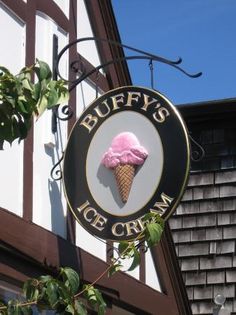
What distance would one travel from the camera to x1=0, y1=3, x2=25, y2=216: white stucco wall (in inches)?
278

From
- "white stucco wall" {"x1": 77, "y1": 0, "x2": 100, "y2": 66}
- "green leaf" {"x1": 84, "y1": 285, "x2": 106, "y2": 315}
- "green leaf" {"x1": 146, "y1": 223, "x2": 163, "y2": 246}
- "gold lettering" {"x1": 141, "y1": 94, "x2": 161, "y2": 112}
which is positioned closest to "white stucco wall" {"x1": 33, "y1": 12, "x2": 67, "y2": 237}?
"white stucco wall" {"x1": 77, "y1": 0, "x2": 100, "y2": 66}

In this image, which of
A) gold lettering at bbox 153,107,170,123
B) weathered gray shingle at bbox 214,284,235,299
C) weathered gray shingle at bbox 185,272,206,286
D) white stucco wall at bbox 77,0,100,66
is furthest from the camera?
weathered gray shingle at bbox 185,272,206,286

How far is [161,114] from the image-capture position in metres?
7.39

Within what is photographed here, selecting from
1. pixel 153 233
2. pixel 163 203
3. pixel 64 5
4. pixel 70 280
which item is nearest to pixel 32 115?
pixel 70 280

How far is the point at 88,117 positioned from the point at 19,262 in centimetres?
148

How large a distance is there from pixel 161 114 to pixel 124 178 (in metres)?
0.61

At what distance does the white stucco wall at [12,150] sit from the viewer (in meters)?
7.07

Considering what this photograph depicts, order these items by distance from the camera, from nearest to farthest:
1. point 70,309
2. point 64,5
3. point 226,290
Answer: point 70,309 < point 64,5 < point 226,290

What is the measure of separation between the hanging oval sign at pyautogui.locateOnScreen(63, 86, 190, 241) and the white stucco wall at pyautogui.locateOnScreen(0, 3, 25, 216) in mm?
424

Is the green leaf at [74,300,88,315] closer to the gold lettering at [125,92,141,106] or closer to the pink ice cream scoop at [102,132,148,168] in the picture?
the pink ice cream scoop at [102,132,148,168]

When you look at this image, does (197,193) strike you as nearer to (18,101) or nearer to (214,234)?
(214,234)

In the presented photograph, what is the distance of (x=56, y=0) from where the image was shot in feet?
27.5

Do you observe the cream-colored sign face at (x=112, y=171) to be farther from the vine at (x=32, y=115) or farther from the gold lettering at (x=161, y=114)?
the vine at (x=32, y=115)

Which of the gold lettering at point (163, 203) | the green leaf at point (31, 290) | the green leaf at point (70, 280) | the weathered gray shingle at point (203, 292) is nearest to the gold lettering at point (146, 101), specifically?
the gold lettering at point (163, 203)
